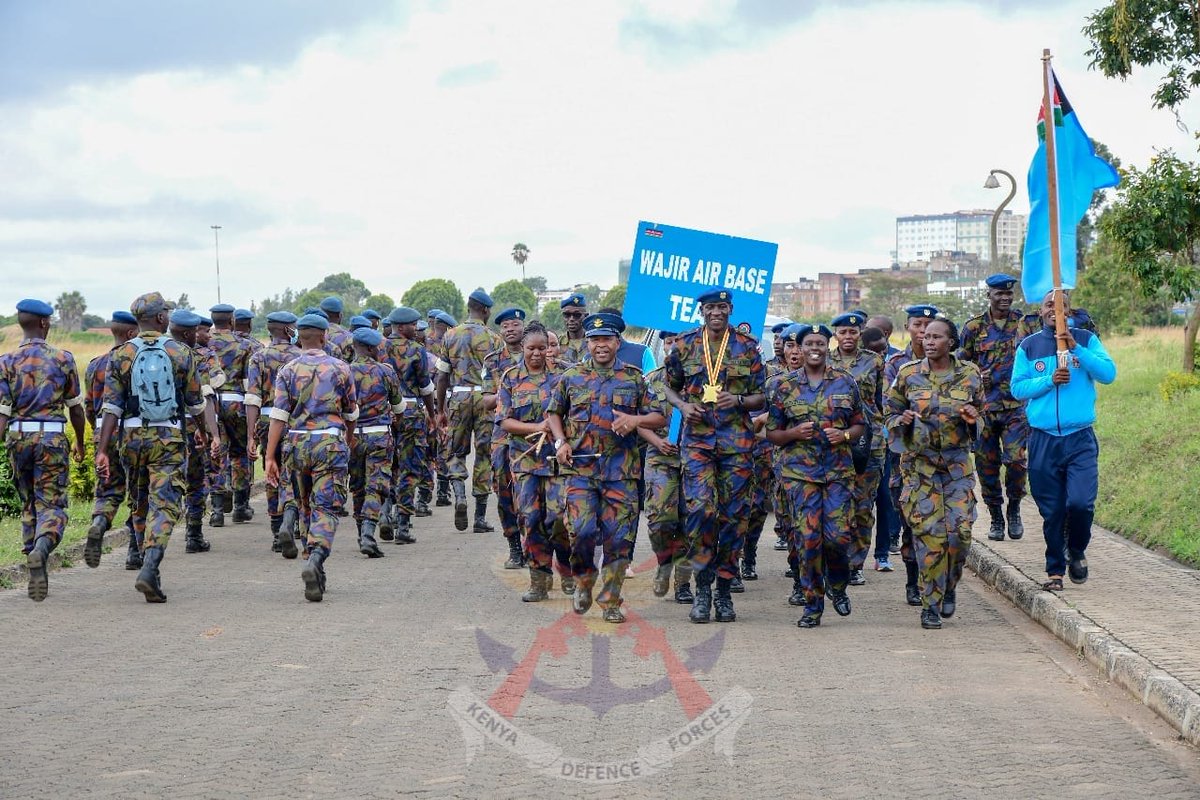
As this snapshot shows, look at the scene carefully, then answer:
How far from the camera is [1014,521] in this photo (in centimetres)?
1284

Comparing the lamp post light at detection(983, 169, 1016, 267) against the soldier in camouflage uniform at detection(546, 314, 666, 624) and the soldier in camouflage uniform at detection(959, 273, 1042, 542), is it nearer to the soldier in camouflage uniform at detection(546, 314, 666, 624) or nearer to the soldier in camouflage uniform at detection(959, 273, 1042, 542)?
the soldier in camouflage uniform at detection(959, 273, 1042, 542)

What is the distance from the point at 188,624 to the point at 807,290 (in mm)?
163977

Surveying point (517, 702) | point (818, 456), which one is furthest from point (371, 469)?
point (517, 702)

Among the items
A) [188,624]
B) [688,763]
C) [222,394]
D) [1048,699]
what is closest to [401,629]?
[188,624]

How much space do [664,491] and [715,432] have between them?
A: 63 cm

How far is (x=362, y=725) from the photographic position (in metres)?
6.50

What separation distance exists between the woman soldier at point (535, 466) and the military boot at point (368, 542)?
2.56 m

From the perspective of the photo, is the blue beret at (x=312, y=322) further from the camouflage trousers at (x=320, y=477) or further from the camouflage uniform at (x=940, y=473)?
the camouflage uniform at (x=940, y=473)

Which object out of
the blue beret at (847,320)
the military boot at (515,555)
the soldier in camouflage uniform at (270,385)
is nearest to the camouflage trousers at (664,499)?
the blue beret at (847,320)

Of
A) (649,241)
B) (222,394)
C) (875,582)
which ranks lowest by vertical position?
(875,582)

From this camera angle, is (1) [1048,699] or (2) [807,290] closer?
(1) [1048,699]

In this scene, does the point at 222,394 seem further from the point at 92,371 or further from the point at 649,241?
the point at 649,241

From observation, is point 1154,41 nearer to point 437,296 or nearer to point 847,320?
point 847,320

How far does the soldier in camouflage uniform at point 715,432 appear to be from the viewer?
916 centimetres
